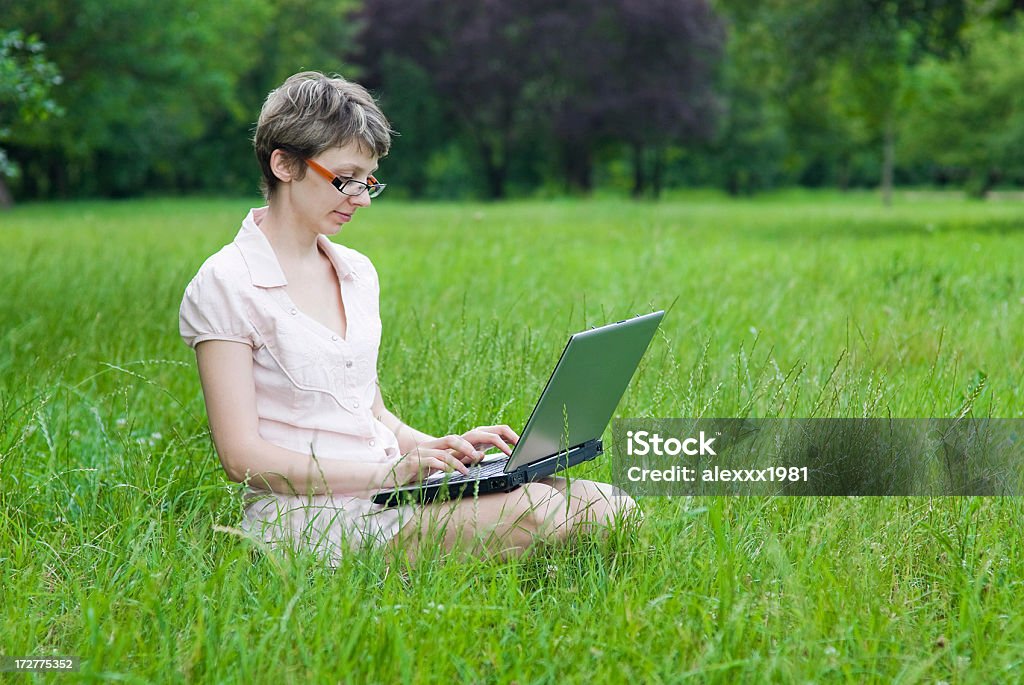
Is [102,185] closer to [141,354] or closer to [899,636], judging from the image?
[141,354]

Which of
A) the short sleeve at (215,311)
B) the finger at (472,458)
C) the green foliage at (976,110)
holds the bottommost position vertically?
the green foliage at (976,110)

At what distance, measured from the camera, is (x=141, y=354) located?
480 cm

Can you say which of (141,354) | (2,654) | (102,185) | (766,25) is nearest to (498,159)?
(102,185)

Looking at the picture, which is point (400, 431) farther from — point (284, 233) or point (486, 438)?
point (284, 233)

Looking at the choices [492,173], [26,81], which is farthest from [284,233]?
[492,173]

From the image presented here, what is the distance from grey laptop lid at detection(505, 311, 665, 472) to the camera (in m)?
2.42

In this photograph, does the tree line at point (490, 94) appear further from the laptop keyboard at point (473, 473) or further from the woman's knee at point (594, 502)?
the laptop keyboard at point (473, 473)

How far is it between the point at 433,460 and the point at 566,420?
1.11 feet

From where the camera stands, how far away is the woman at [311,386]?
264 centimetres

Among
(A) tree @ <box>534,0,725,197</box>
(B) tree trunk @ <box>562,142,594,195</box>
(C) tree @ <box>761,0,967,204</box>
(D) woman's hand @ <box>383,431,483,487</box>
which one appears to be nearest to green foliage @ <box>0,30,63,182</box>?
(D) woman's hand @ <box>383,431,483,487</box>

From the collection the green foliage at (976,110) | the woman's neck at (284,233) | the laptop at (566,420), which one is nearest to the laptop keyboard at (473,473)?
the laptop at (566,420)

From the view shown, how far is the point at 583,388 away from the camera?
2605 millimetres

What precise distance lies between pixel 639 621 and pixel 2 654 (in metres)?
1.37

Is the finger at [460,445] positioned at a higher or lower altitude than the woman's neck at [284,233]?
lower
